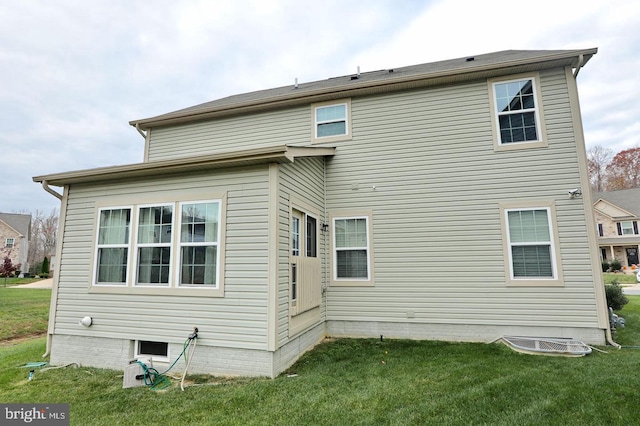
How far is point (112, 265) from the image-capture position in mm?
5234

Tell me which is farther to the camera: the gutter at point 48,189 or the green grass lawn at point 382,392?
the gutter at point 48,189

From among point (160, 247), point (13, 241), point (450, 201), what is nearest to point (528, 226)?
point (450, 201)

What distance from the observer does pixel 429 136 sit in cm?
650

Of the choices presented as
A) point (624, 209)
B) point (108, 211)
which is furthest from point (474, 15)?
point (624, 209)

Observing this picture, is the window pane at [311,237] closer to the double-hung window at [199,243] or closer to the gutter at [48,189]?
the double-hung window at [199,243]

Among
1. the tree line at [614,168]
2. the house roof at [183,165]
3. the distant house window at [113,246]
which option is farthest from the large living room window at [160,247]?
the tree line at [614,168]

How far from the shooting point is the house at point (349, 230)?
4582 millimetres

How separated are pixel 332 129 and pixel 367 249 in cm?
296

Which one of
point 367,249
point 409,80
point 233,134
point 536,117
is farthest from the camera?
point 233,134

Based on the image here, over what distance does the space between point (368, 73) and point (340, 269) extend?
21.1 ft

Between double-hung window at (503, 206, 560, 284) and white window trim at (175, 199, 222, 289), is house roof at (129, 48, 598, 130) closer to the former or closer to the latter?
double-hung window at (503, 206, 560, 284)

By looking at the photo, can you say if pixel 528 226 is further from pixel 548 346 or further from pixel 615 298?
pixel 615 298

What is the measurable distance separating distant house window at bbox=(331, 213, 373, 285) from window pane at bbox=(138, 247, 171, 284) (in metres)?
3.34

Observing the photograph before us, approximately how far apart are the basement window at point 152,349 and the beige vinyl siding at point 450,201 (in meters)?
3.20
